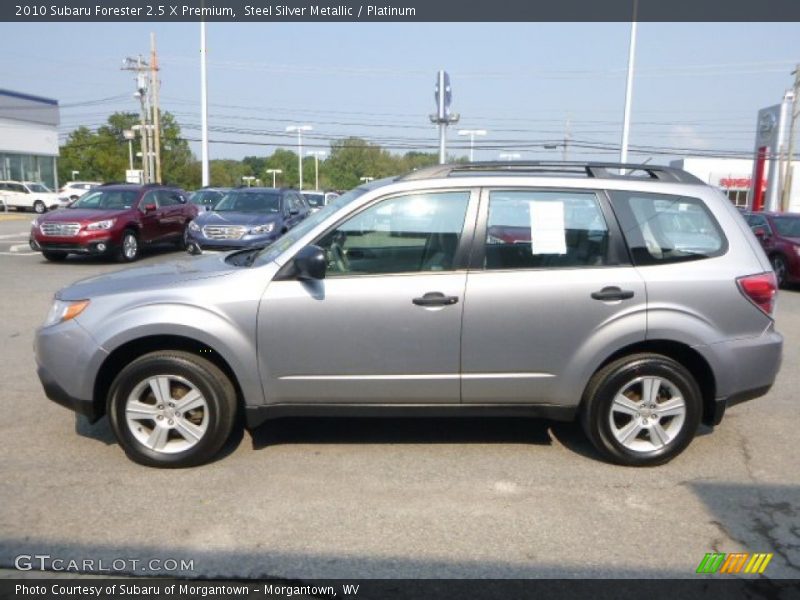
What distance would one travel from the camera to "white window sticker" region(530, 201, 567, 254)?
414 cm

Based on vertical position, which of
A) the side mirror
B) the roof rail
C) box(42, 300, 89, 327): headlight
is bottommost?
box(42, 300, 89, 327): headlight

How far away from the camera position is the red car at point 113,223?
14.1m

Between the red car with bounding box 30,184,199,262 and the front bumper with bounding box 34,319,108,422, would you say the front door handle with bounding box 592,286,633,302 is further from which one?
the red car with bounding box 30,184,199,262

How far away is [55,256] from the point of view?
14.8 metres

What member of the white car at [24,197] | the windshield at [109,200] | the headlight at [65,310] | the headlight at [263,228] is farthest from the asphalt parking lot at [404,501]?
the white car at [24,197]

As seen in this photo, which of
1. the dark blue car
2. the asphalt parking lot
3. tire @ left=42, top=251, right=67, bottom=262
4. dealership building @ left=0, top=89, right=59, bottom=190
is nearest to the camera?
the asphalt parking lot

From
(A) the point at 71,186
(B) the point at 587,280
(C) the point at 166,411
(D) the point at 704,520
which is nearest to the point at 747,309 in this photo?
(B) the point at 587,280

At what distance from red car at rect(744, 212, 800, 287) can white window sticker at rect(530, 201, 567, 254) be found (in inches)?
399

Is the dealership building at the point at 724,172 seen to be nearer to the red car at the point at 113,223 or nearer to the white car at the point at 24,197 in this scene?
the white car at the point at 24,197

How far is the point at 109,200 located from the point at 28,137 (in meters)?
37.5

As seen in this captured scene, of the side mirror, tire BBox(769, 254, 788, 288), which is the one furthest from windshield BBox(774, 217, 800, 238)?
the side mirror

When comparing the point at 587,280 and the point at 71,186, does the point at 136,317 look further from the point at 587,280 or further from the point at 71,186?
the point at 71,186

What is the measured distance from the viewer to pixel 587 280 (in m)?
4.06

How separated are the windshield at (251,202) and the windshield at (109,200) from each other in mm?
2214
